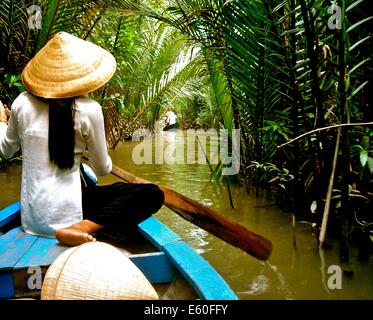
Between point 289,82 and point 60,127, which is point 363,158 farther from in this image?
point 60,127

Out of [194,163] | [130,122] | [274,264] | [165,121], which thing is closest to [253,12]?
[274,264]

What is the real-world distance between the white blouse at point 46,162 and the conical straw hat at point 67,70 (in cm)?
6

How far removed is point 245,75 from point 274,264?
1.45 meters

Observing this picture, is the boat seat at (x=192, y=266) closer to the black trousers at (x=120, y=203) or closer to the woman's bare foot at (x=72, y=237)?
the black trousers at (x=120, y=203)

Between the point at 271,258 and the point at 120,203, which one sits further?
the point at 271,258

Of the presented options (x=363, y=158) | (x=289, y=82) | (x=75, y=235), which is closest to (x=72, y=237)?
(x=75, y=235)

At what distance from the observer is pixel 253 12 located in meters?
2.70

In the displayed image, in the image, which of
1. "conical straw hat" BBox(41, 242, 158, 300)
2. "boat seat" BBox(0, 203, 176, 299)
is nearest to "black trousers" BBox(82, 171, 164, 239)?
"boat seat" BBox(0, 203, 176, 299)

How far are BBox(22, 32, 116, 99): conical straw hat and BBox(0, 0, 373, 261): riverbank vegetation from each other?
3.09 feet

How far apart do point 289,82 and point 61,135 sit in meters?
1.77

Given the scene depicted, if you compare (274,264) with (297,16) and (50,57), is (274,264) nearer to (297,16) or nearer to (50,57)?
(297,16)

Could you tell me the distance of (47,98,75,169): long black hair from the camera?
167 cm

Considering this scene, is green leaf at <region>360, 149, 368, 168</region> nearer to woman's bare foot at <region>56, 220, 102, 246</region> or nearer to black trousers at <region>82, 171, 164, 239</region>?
black trousers at <region>82, 171, 164, 239</region>

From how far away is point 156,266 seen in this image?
1.70 meters
